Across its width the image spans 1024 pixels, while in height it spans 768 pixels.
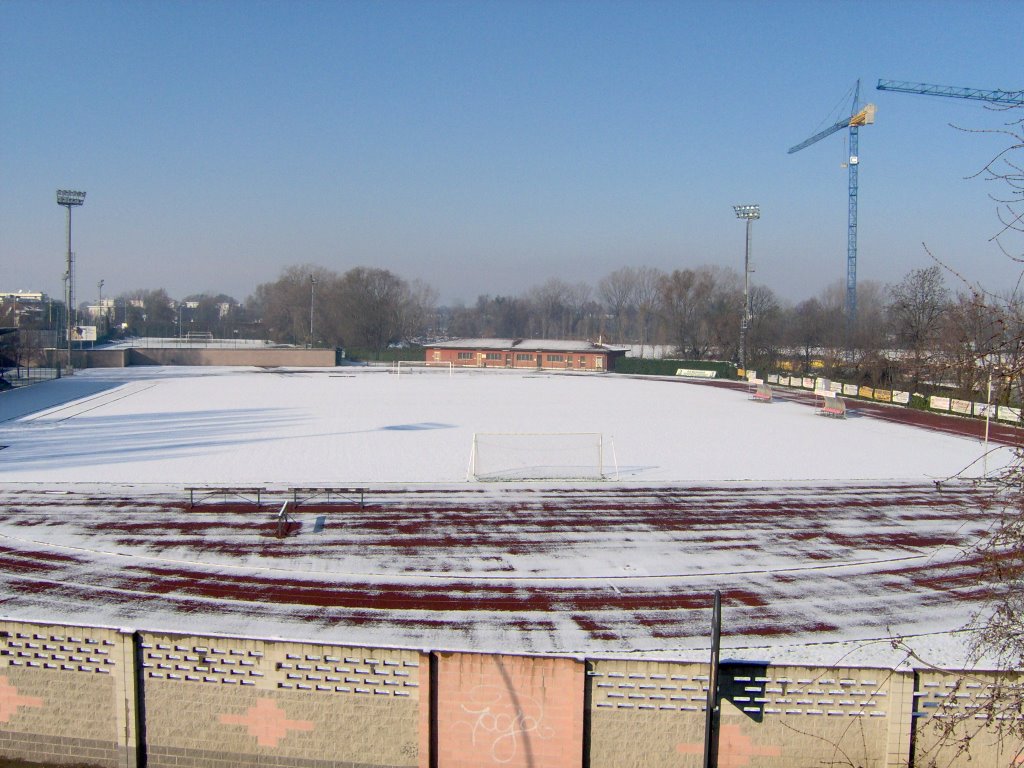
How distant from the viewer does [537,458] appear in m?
29.6

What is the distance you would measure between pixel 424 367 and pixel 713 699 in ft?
280

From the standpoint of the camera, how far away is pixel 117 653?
9.62 metres

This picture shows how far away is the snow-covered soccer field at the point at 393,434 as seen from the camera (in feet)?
89.1

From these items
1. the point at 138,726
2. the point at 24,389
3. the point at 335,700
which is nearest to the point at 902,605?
the point at 335,700

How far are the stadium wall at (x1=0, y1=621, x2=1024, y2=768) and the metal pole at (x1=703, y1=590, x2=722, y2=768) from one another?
123 mm

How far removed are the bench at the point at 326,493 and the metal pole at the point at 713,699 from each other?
1455 centimetres

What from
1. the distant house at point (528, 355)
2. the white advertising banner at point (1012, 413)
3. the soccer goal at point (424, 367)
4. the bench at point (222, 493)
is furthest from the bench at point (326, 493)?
the distant house at point (528, 355)

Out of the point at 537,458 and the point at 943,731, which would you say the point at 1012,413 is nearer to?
the point at 943,731

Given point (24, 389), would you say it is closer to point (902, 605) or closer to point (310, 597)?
point (310, 597)

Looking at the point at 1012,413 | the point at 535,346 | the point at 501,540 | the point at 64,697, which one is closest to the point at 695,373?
the point at 535,346

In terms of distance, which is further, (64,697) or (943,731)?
(64,697)

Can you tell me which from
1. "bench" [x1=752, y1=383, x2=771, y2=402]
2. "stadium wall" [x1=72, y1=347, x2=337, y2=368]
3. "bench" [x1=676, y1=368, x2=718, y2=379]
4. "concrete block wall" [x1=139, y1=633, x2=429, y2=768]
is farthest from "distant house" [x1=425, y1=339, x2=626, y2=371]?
"concrete block wall" [x1=139, y1=633, x2=429, y2=768]

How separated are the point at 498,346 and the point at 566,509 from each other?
7517 cm

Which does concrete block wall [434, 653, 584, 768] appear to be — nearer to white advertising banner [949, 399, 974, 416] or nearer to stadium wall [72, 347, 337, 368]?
white advertising banner [949, 399, 974, 416]
